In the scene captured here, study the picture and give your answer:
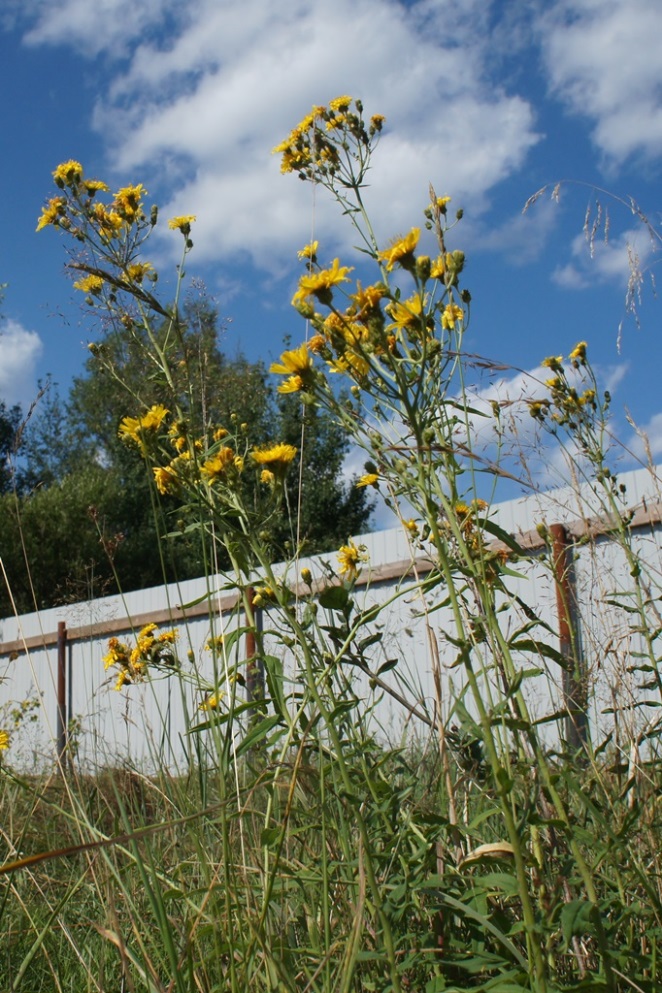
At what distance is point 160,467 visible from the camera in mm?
1542

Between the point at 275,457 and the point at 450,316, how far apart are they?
13.8 inches

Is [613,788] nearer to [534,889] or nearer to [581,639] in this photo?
[534,889]

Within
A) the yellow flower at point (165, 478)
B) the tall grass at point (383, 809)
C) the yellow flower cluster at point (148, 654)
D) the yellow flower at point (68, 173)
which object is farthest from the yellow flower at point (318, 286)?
the yellow flower at point (68, 173)

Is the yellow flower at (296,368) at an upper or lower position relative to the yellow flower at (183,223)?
lower

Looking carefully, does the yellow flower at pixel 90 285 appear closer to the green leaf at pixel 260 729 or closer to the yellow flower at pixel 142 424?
the yellow flower at pixel 142 424

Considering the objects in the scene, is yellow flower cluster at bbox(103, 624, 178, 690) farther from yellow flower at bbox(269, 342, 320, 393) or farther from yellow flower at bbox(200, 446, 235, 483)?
yellow flower at bbox(269, 342, 320, 393)

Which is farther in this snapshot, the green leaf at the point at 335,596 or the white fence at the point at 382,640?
the white fence at the point at 382,640

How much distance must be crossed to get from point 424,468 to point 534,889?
58 cm

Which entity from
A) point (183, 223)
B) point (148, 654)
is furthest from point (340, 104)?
point (148, 654)

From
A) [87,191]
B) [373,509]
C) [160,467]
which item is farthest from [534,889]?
[373,509]

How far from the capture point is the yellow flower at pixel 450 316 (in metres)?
1.37

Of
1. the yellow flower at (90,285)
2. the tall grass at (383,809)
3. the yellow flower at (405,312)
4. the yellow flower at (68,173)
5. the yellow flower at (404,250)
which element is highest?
the yellow flower at (68,173)

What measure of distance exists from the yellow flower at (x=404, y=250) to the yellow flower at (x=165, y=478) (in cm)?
48

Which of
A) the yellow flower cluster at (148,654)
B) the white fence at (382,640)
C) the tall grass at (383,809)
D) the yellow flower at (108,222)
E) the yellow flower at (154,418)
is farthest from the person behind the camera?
the white fence at (382,640)
